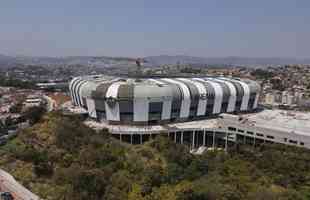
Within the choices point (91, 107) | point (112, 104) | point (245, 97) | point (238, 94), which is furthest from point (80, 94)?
point (245, 97)

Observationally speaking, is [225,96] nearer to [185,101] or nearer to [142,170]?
[185,101]

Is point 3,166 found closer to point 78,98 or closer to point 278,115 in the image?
point 78,98

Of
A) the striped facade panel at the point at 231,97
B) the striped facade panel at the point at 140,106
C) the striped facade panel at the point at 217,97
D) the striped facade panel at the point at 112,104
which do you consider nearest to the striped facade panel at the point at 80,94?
the striped facade panel at the point at 112,104

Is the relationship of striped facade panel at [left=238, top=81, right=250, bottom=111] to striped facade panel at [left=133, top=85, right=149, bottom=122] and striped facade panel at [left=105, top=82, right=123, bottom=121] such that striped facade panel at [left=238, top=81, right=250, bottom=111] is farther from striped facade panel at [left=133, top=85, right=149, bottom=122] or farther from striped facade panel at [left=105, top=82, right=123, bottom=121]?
striped facade panel at [left=105, top=82, right=123, bottom=121]

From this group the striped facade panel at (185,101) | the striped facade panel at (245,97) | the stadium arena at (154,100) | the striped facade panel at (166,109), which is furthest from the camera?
the striped facade panel at (245,97)

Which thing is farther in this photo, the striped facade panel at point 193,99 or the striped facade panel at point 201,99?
the striped facade panel at point 201,99

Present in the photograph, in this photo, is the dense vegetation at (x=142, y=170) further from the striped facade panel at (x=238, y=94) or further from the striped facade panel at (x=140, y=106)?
the striped facade panel at (x=238, y=94)

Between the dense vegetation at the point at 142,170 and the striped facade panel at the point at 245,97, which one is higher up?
the striped facade panel at the point at 245,97

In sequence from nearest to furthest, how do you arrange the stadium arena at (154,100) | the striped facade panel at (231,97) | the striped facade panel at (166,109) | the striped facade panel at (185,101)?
the stadium arena at (154,100) → the striped facade panel at (166,109) → the striped facade panel at (185,101) → the striped facade panel at (231,97)

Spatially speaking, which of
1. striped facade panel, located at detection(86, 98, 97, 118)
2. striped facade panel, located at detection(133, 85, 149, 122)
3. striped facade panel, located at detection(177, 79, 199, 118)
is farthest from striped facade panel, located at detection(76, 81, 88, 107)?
striped facade panel, located at detection(177, 79, 199, 118)
